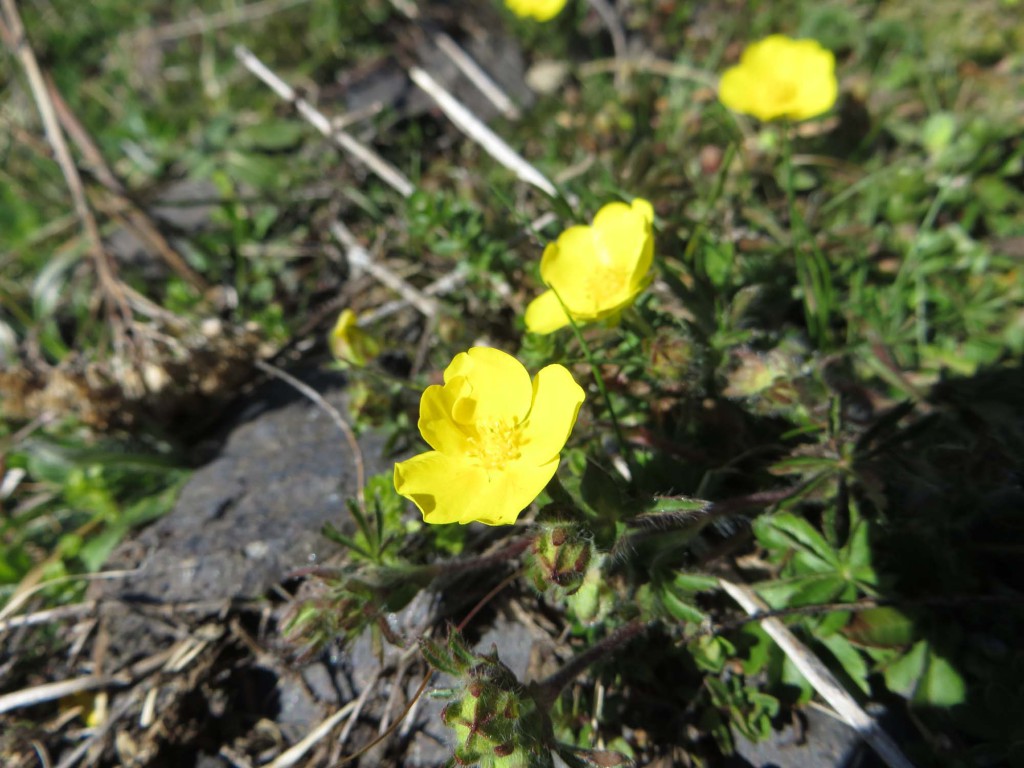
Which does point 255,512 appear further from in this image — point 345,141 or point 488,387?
point 345,141

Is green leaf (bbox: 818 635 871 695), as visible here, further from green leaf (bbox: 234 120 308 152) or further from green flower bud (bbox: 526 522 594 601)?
green leaf (bbox: 234 120 308 152)

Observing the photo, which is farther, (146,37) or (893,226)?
(146,37)

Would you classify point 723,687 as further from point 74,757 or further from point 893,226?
point 893,226

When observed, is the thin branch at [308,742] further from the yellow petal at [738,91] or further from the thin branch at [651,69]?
the thin branch at [651,69]

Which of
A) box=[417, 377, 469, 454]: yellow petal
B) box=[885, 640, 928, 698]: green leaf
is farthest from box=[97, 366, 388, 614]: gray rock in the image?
box=[885, 640, 928, 698]: green leaf

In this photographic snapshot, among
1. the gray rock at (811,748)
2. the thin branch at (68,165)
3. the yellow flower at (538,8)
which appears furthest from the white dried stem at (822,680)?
the yellow flower at (538,8)

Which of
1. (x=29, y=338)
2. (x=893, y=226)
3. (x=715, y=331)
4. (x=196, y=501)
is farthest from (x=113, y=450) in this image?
(x=893, y=226)
